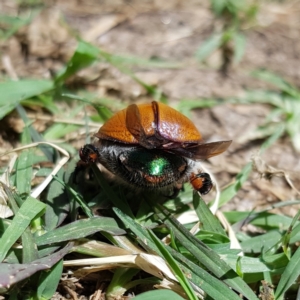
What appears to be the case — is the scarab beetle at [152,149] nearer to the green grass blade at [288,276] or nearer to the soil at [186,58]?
the green grass blade at [288,276]

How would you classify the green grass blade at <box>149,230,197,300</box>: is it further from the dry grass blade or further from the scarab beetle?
the dry grass blade

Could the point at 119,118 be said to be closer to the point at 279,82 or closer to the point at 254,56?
the point at 279,82

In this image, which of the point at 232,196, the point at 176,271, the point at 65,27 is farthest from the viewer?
the point at 65,27

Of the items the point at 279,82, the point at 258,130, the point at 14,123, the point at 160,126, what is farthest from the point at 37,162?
the point at 279,82

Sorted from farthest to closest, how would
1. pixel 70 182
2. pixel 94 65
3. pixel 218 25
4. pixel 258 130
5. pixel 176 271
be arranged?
pixel 218 25, pixel 94 65, pixel 258 130, pixel 70 182, pixel 176 271

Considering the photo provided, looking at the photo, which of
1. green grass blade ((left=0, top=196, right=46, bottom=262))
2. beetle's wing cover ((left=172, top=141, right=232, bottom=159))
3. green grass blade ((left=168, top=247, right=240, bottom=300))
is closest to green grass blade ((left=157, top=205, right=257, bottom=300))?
green grass blade ((left=168, top=247, right=240, bottom=300))

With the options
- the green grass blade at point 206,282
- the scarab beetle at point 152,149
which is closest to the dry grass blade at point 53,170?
the scarab beetle at point 152,149

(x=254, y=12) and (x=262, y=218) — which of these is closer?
(x=262, y=218)
